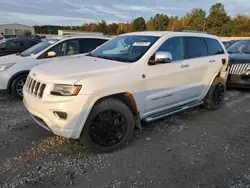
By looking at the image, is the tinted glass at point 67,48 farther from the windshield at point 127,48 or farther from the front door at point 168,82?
the front door at point 168,82

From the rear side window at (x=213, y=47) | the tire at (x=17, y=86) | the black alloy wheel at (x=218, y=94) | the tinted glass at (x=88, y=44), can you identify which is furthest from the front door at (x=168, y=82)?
the tire at (x=17, y=86)

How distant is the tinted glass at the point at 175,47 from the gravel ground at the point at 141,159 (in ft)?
4.42

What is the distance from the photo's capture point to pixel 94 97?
9.57ft

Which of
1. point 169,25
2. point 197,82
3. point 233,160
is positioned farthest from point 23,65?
point 169,25

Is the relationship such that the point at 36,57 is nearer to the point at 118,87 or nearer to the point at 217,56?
the point at 118,87

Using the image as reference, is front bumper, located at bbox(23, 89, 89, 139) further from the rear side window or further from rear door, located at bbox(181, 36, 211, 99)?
the rear side window

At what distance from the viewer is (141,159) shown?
3.11m

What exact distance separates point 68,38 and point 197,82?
3994 mm

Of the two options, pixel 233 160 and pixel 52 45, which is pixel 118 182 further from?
pixel 52 45

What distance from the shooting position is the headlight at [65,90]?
282 cm

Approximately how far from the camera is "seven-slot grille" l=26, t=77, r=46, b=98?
3018mm

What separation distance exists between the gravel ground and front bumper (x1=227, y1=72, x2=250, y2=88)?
106 inches

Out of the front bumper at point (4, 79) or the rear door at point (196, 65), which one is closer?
the rear door at point (196, 65)

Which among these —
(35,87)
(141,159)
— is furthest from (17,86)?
(141,159)
